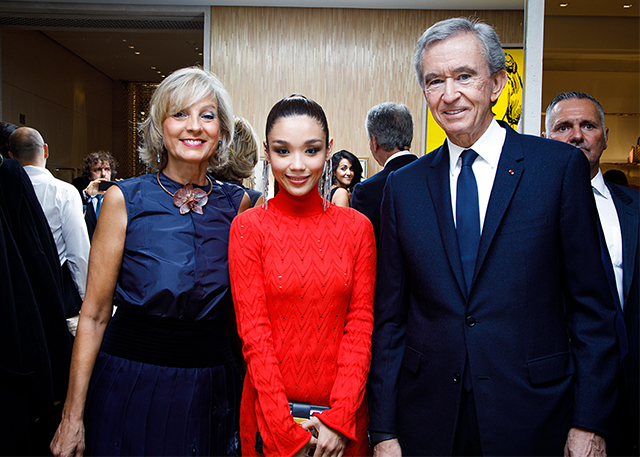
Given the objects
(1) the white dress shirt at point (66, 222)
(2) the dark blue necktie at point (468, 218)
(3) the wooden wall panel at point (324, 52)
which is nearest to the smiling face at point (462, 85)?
(2) the dark blue necktie at point (468, 218)

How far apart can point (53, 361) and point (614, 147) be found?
9.75 ft

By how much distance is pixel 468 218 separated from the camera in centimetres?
138

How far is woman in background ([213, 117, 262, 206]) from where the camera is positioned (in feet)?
8.10

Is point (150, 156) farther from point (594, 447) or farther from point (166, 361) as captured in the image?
point (594, 447)

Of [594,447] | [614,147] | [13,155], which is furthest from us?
[13,155]

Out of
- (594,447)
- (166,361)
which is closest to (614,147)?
(594,447)

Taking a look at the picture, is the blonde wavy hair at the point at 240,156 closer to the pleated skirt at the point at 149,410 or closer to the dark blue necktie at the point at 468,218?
the pleated skirt at the point at 149,410

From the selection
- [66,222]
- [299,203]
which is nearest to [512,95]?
[66,222]

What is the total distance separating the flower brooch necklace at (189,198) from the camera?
1.65 metres

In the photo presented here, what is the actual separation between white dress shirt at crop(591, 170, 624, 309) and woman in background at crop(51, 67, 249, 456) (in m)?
1.57

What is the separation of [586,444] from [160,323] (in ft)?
4.35

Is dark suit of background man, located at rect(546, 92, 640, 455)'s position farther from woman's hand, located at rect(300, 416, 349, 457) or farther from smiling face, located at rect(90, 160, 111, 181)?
smiling face, located at rect(90, 160, 111, 181)

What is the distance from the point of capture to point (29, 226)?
1.85 meters

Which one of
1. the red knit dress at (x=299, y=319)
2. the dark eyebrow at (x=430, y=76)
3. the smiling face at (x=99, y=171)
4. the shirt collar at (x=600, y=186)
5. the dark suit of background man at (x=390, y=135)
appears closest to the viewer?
the red knit dress at (x=299, y=319)
